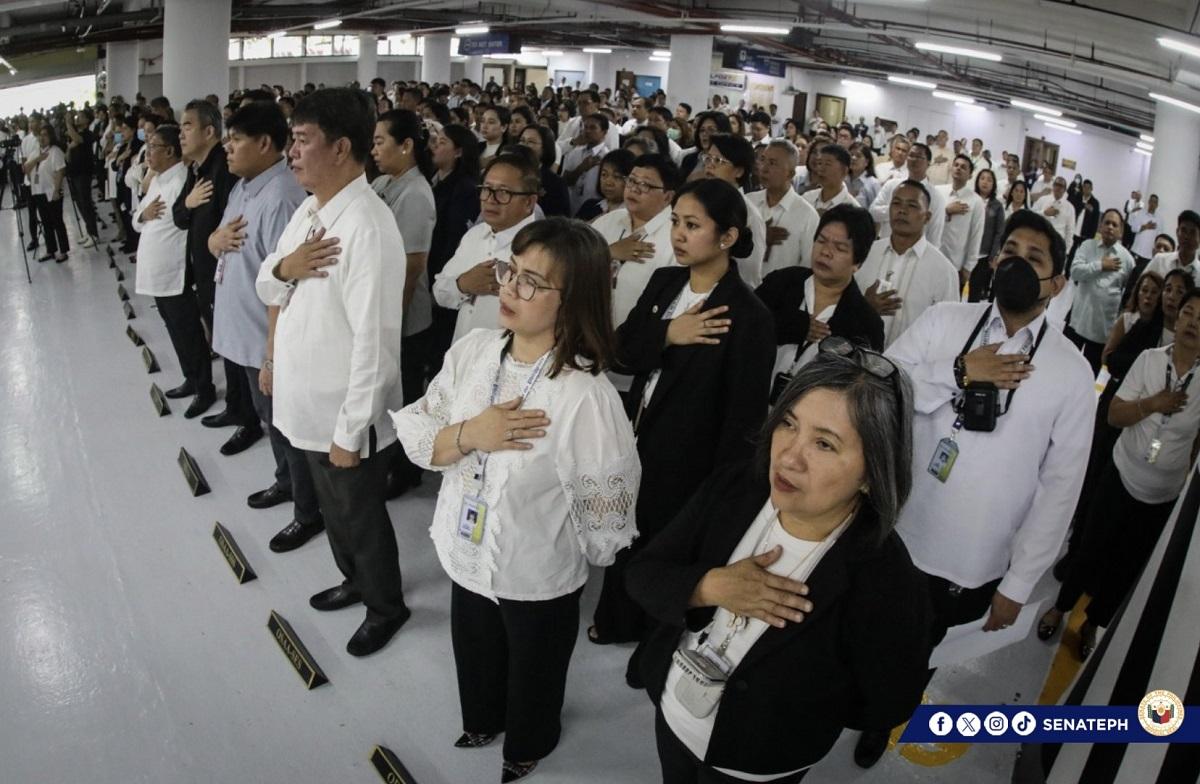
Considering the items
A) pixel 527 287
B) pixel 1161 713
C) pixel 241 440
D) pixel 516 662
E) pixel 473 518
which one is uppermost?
pixel 527 287

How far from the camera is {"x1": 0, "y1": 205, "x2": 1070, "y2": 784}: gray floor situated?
2518 mm

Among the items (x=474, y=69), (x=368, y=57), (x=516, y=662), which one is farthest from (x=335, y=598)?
(x=368, y=57)

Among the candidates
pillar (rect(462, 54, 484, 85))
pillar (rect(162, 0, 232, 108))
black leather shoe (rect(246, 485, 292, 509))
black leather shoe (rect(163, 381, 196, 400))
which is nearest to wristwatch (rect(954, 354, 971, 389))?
black leather shoe (rect(246, 485, 292, 509))

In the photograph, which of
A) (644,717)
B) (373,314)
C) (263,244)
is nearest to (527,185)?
(373,314)

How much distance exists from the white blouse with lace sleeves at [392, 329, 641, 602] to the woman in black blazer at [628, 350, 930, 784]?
17.7 inches

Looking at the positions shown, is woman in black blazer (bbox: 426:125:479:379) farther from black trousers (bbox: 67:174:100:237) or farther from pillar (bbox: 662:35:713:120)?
pillar (bbox: 662:35:713:120)

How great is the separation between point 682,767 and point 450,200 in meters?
3.28

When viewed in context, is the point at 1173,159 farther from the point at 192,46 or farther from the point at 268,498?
the point at 268,498

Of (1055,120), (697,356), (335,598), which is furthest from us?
(1055,120)

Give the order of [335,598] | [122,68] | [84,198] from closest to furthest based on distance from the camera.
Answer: [335,598], [84,198], [122,68]

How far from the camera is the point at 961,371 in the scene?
223 centimetres

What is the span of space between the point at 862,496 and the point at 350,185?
6.33ft

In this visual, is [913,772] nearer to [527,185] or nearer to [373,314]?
[373,314]

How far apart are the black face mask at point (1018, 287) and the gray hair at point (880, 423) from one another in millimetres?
944
